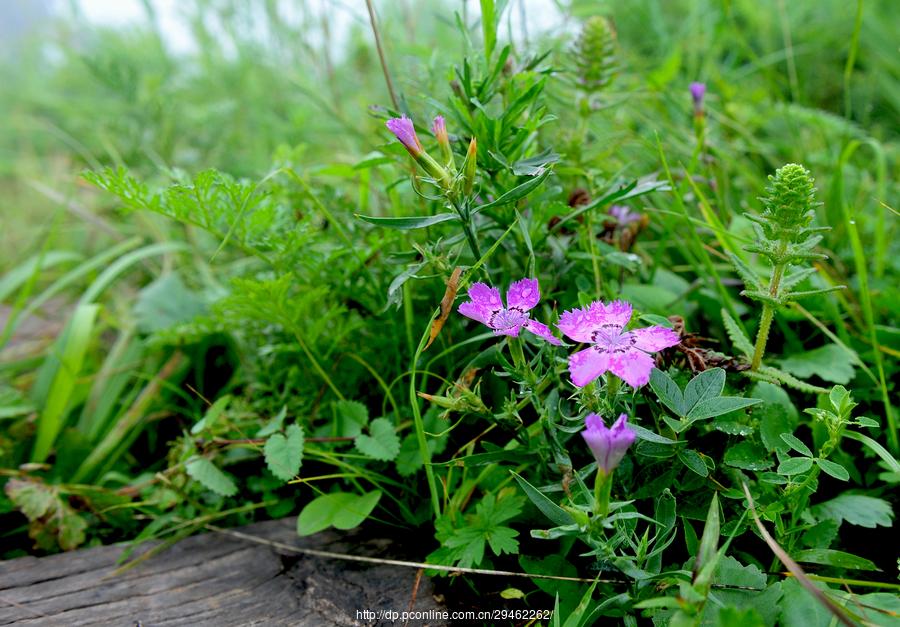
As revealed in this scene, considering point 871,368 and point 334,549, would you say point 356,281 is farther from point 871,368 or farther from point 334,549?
point 871,368

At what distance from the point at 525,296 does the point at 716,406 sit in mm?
327

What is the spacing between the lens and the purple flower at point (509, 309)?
0.92m

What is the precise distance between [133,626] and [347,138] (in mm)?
1772

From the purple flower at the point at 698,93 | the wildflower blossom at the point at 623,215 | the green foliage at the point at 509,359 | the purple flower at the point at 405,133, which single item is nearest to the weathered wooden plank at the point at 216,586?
the green foliage at the point at 509,359

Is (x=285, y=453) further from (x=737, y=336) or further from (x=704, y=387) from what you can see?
(x=737, y=336)

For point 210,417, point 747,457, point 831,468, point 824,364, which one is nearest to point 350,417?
point 210,417

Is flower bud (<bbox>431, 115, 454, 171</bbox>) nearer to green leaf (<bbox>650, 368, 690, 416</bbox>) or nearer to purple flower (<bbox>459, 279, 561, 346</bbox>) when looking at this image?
purple flower (<bbox>459, 279, 561, 346</bbox>)

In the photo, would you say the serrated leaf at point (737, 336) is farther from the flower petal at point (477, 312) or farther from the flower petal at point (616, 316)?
the flower petal at point (477, 312)

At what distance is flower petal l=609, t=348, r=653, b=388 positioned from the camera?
0.85 metres

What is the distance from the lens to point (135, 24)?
3.77m

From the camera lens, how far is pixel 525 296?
0.97 m

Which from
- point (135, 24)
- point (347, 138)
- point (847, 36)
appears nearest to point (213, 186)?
point (347, 138)

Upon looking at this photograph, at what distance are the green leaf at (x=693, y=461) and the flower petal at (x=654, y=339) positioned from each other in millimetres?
196

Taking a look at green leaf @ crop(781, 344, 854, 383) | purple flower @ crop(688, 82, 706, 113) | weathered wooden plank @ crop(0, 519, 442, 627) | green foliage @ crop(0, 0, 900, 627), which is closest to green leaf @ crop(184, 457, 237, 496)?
green foliage @ crop(0, 0, 900, 627)
